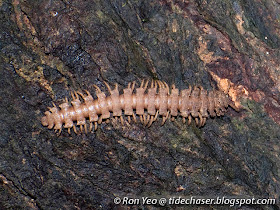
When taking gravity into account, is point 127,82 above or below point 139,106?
above

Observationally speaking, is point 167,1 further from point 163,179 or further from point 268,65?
point 163,179

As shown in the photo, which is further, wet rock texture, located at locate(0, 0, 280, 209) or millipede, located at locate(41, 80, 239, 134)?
millipede, located at locate(41, 80, 239, 134)

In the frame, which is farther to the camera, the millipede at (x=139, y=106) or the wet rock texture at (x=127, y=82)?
the millipede at (x=139, y=106)

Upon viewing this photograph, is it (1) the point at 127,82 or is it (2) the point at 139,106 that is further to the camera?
(1) the point at 127,82
